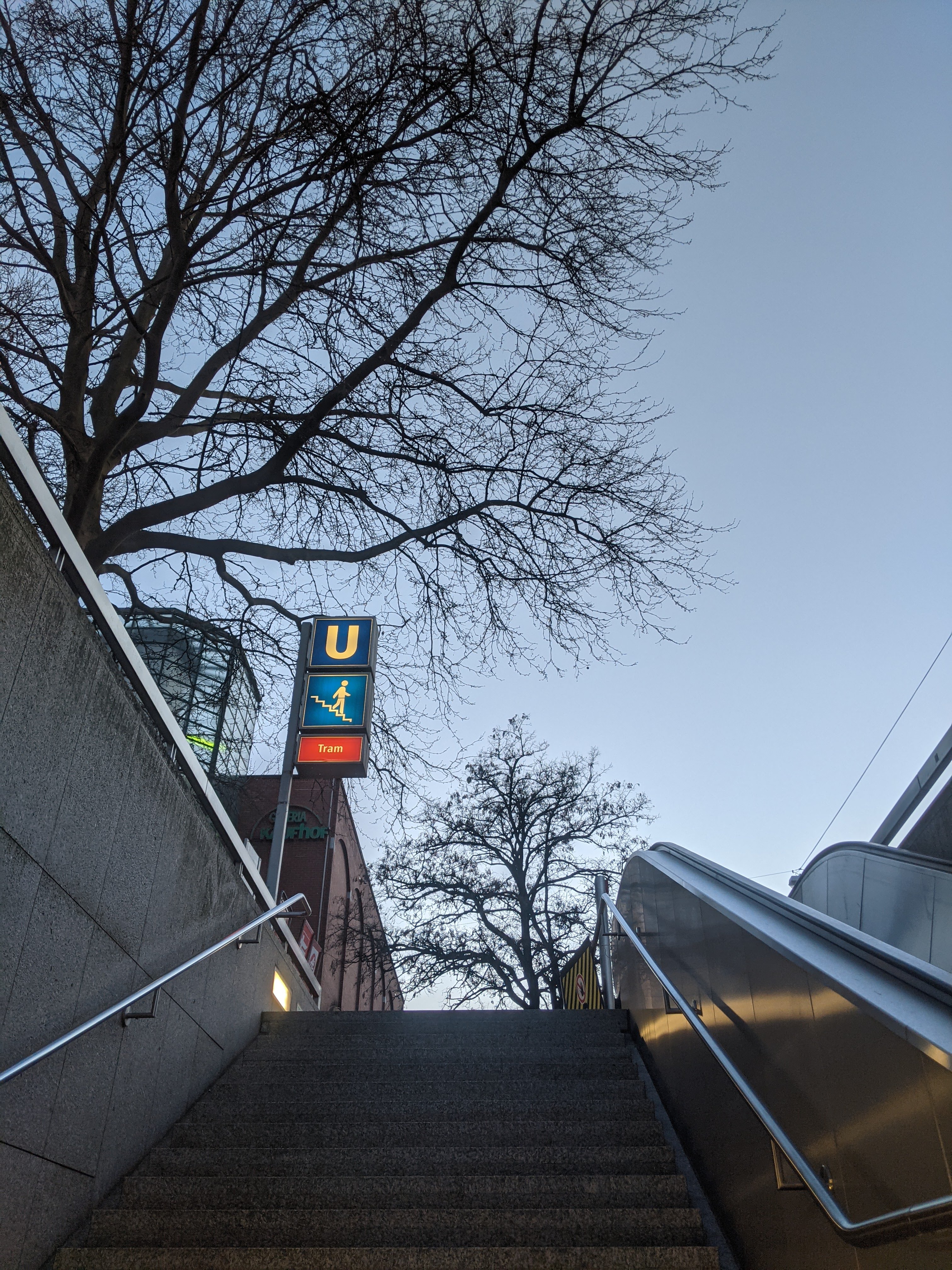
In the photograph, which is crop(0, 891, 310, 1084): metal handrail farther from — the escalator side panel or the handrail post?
the escalator side panel

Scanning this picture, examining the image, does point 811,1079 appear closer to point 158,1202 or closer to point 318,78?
point 158,1202

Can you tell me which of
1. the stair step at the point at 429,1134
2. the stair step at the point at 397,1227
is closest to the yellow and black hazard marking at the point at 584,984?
the stair step at the point at 429,1134

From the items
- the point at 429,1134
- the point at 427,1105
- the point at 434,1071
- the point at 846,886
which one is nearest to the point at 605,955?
the point at 846,886

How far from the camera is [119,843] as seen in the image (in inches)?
183

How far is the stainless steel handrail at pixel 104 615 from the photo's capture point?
366 cm

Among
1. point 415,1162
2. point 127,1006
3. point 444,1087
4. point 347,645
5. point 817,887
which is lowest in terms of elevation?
point 415,1162

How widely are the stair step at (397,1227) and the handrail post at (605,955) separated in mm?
4332

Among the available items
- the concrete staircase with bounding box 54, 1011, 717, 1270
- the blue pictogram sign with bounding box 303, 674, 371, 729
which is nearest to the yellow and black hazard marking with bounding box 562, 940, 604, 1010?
the concrete staircase with bounding box 54, 1011, 717, 1270

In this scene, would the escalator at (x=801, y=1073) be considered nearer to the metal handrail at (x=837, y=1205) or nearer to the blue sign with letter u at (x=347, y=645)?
the metal handrail at (x=837, y=1205)

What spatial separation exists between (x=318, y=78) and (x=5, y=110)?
5.87ft

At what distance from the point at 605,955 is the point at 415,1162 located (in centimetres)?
453

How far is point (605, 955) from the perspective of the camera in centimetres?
883

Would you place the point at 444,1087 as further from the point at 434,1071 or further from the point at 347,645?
the point at 347,645

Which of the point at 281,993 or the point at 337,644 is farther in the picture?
the point at 337,644
